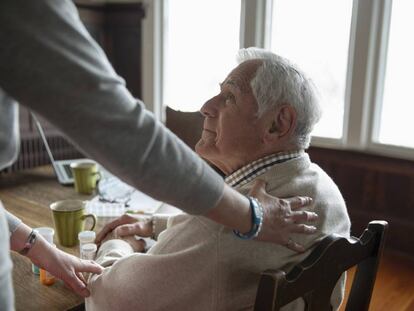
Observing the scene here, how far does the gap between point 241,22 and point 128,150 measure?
10.2 ft

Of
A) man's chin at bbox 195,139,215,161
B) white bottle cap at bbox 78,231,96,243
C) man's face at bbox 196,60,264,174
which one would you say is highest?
man's face at bbox 196,60,264,174

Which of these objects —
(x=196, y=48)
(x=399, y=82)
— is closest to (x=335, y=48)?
(x=399, y=82)

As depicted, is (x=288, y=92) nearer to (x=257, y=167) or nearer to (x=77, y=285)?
(x=257, y=167)

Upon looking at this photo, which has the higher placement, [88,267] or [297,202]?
[297,202]

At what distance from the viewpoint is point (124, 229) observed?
1.43 m

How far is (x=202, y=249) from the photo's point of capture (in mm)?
947

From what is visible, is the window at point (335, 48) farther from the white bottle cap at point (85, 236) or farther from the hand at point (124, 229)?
the white bottle cap at point (85, 236)

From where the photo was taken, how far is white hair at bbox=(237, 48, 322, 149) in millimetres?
1088

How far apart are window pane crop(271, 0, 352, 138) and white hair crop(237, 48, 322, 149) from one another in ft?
6.90

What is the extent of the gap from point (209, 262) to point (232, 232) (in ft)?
0.27

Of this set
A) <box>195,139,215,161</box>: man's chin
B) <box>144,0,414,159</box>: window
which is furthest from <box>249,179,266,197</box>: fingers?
<box>144,0,414,159</box>: window

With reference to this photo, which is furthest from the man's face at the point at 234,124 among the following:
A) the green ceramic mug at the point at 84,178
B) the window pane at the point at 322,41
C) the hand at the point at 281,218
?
the window pane at the point at 322,41

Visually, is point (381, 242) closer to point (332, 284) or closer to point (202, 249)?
point (332, 284)

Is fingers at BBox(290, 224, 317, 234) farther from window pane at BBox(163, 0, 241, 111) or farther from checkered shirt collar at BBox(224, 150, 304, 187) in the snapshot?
window pane at BBox(163, 0, 241, 111)
